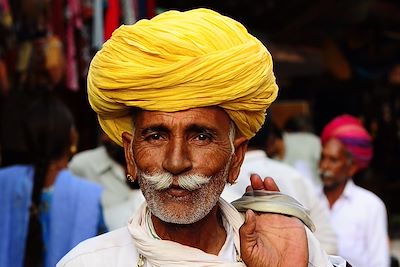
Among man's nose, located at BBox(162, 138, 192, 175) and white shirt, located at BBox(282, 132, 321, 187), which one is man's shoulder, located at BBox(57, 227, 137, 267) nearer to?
man's nose, located at BBox(162, 138, 192, 175)

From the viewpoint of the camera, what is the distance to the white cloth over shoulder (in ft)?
8.19

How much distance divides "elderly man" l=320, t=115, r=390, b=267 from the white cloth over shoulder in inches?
95.1

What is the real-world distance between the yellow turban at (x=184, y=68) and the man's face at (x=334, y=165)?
298 centimetres

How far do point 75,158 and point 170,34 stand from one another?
3.79 m

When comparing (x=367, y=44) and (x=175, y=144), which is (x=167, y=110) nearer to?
(x=175, y=144)

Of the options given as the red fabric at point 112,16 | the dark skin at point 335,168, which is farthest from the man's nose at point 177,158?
the red fabric at point 112,16

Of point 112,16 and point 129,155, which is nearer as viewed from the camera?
point 129,155

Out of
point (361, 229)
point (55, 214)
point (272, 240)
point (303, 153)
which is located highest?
point (272, 240)

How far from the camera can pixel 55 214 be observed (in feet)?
13.9

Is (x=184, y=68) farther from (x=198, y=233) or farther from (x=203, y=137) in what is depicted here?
(x=198, y=233)

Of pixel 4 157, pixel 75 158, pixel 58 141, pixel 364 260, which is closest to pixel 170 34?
pixel 58 141

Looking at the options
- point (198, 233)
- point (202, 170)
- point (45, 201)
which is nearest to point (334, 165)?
point (45, 201)

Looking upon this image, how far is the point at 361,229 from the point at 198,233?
8.96 feet

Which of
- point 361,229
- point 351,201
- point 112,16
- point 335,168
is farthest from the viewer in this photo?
point 112,16
